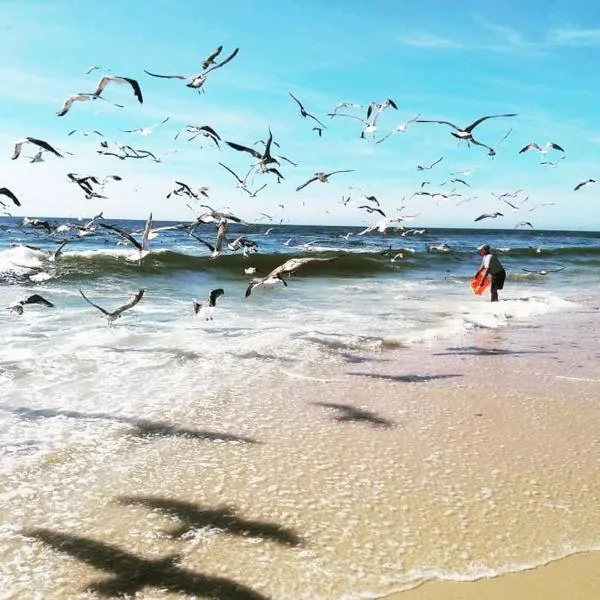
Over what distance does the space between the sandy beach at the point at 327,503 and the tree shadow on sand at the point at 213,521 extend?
13mm

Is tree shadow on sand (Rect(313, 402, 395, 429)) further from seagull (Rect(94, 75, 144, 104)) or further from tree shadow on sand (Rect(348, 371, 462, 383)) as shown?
seagull (Rect(94, 75, 144, 104))

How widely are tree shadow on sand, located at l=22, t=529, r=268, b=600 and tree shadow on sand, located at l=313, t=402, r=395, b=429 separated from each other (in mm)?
2753

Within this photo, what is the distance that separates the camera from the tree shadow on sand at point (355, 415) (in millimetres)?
5977

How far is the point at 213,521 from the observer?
157 inches

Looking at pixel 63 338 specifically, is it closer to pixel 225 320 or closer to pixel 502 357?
pixel 225 320

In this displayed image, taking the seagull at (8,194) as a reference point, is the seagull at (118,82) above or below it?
above

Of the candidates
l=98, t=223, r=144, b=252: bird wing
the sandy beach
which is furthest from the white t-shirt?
l=98, t=223, r=144, b=252: bird wing

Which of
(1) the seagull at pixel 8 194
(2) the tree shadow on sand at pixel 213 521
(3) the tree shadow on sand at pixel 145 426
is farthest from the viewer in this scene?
(1) the seagull at pixel 8 194

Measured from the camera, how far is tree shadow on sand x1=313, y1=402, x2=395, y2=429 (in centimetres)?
598

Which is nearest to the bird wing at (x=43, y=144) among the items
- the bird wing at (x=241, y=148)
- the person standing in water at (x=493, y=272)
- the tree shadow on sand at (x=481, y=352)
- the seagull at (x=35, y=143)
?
the seagull at (x=35, y=143)

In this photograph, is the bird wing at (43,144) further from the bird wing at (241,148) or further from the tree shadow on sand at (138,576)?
the tree shadow on sand at (138,576)

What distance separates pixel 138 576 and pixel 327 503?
1350 mm

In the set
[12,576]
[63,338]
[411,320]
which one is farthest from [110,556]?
[411,320]

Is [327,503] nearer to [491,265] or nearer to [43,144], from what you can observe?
[43,144]
